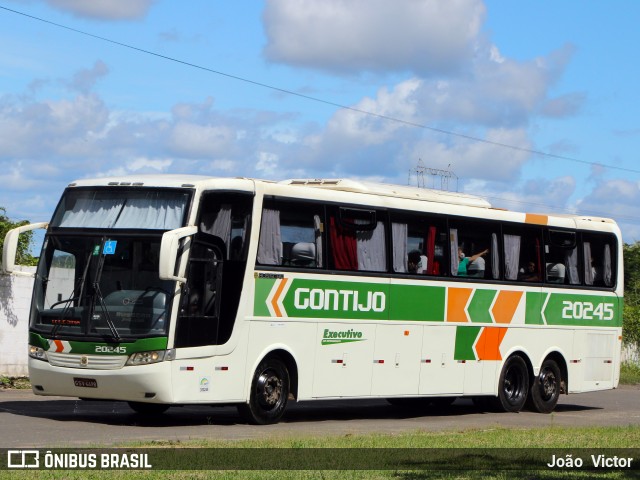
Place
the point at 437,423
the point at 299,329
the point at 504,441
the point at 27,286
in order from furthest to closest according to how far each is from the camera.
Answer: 1. the point at 27,286
2. the point at 437,423
3. the point at 299,329
4. the point at 504,441

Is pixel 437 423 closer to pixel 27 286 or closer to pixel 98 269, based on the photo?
pixel 98 269

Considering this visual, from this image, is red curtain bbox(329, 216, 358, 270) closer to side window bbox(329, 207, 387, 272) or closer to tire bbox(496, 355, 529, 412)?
side window bbox(329, 207, 387, 272)

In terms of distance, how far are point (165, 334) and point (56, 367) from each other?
1.70 m

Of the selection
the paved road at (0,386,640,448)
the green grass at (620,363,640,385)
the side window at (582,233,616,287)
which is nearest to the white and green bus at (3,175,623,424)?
the side window at (582,233,616,287)

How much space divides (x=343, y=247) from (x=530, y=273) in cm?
542

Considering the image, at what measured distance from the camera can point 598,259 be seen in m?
25.5

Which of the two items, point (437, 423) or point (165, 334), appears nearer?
point (165, 334)

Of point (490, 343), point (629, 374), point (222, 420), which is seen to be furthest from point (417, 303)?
point (629, 374)

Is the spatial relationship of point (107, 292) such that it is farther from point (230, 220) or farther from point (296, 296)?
point (296, 296)

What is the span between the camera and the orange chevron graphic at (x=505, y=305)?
23125 mm

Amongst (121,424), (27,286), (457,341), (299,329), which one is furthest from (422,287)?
(27,286)

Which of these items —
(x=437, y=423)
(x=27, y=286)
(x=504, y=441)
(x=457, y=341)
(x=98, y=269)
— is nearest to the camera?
(x=504, y=441)

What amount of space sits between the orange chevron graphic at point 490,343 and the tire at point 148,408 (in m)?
6.19

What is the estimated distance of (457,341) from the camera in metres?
22.4
